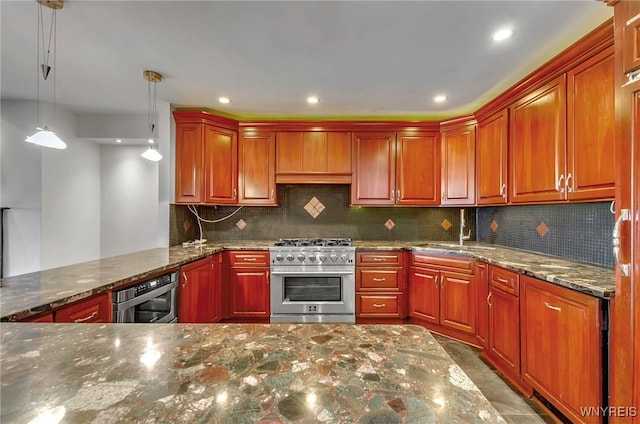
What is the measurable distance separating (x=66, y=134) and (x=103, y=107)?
24.8 inches

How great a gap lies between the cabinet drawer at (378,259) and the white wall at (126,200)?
9.70 ft

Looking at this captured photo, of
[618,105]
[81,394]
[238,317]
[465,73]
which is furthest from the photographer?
[238,317]

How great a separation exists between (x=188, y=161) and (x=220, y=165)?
1.12ft

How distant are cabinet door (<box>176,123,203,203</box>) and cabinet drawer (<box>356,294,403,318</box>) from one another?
219 cm

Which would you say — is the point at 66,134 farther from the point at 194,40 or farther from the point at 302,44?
the point at 302,44

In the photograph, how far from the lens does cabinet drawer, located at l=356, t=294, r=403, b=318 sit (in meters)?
2.96

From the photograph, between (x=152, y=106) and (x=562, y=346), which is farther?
(x=152, y=106)

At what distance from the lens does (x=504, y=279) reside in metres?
2.04

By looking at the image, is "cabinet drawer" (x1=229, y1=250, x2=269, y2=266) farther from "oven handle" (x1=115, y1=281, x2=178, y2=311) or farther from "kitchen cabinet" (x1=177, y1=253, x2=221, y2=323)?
"oven handle" (x1=115, y1=281, x2=178, y2=311)

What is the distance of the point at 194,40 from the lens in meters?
1.87

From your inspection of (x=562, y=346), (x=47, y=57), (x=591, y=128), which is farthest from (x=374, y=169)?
(x=47, y=57)

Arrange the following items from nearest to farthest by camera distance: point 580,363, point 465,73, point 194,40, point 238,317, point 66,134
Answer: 1. point 580,363
2. point 194,40
3. point 465,73
4. point 238,317
5. point 66,134

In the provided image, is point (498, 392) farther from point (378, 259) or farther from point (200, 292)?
point (200, 292)

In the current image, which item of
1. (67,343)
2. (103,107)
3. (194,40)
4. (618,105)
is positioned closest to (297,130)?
(194,40)
